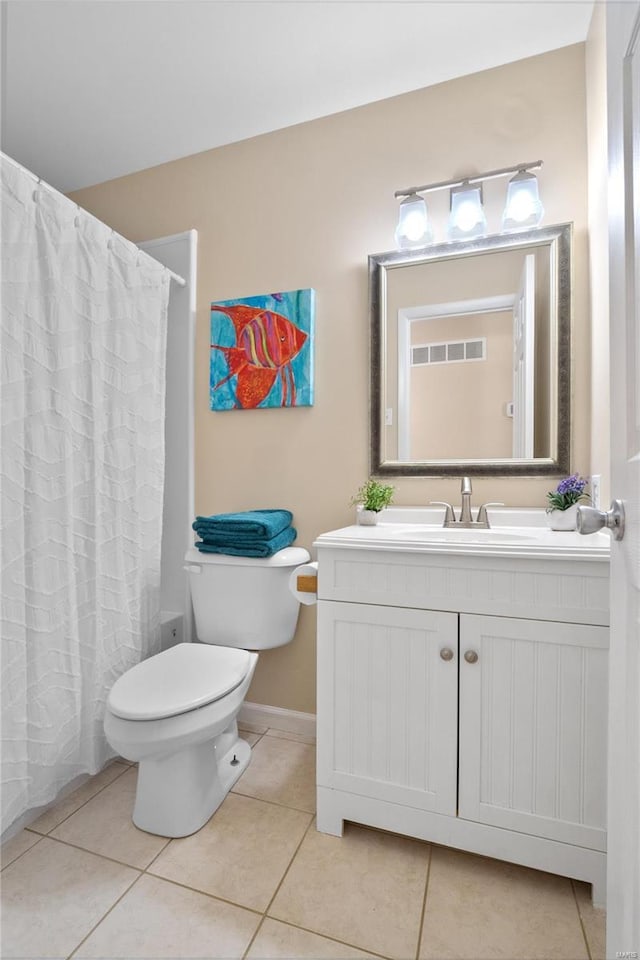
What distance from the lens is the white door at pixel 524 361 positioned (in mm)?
1562

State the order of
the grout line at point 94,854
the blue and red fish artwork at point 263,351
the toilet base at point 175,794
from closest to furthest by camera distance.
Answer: the grout line at point 94,854 < the toilet base at point 175,794 < the blue and red fish artwork at point 263,351

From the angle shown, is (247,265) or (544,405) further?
(247,265)

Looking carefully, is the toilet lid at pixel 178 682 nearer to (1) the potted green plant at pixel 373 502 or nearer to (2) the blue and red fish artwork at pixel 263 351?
(1) the potted green plant at pixel 373 502

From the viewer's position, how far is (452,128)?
166 centimetres

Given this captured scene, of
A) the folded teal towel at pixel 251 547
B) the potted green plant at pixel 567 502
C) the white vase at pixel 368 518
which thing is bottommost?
the folded teal towel at pixel 251 547

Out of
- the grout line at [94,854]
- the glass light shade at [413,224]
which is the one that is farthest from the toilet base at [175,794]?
the glass light shade at [413,224]

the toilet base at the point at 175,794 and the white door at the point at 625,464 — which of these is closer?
the white door at the point at 625,464

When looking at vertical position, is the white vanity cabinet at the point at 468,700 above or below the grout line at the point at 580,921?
above

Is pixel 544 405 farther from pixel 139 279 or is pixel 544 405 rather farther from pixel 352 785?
pixel 139 279

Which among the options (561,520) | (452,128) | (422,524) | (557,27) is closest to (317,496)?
(422,524)

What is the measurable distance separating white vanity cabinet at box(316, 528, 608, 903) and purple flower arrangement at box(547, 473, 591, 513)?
1.21 ft

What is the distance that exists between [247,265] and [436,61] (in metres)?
0.94

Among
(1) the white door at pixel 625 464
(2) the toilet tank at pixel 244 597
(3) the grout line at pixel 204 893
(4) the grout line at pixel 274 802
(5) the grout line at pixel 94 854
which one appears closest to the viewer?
(1) the white door at pixel 625 464

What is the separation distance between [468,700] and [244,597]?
2.69 feet
